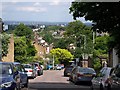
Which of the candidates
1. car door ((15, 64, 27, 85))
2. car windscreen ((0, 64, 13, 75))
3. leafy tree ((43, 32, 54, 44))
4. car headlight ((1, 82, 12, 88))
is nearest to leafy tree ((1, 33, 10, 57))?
car door ((15, 64, 27, 85))

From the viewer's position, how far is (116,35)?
24.0 m

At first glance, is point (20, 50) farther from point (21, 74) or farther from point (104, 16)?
point (21, 74)

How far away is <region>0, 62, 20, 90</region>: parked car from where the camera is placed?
15917mm

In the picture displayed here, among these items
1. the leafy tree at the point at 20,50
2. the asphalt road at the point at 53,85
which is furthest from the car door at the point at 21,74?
the leafy tree at the point at 20,50

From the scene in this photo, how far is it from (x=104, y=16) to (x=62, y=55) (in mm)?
111825

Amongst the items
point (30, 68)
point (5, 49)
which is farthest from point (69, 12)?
point (5, 49)

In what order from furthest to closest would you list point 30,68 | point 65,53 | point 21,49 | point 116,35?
point 65,53, point 21,49, point 30,68, point 116,35

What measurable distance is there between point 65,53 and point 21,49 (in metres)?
54.2

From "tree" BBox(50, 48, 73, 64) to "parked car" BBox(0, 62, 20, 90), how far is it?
115 meters

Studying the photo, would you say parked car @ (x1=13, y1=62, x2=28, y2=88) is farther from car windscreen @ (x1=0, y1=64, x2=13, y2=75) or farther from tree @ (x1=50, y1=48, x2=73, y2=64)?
tree @ (x1=50, y1=48, x2=73, y2=64)

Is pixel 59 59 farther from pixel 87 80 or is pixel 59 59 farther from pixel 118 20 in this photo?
pixel 118 20

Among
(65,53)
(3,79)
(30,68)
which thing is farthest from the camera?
(65,53)

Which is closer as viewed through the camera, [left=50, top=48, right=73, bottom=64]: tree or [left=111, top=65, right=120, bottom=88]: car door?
[left=111, top=65, right=120, bottom=88]: car door

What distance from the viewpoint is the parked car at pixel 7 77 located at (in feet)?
52.2
